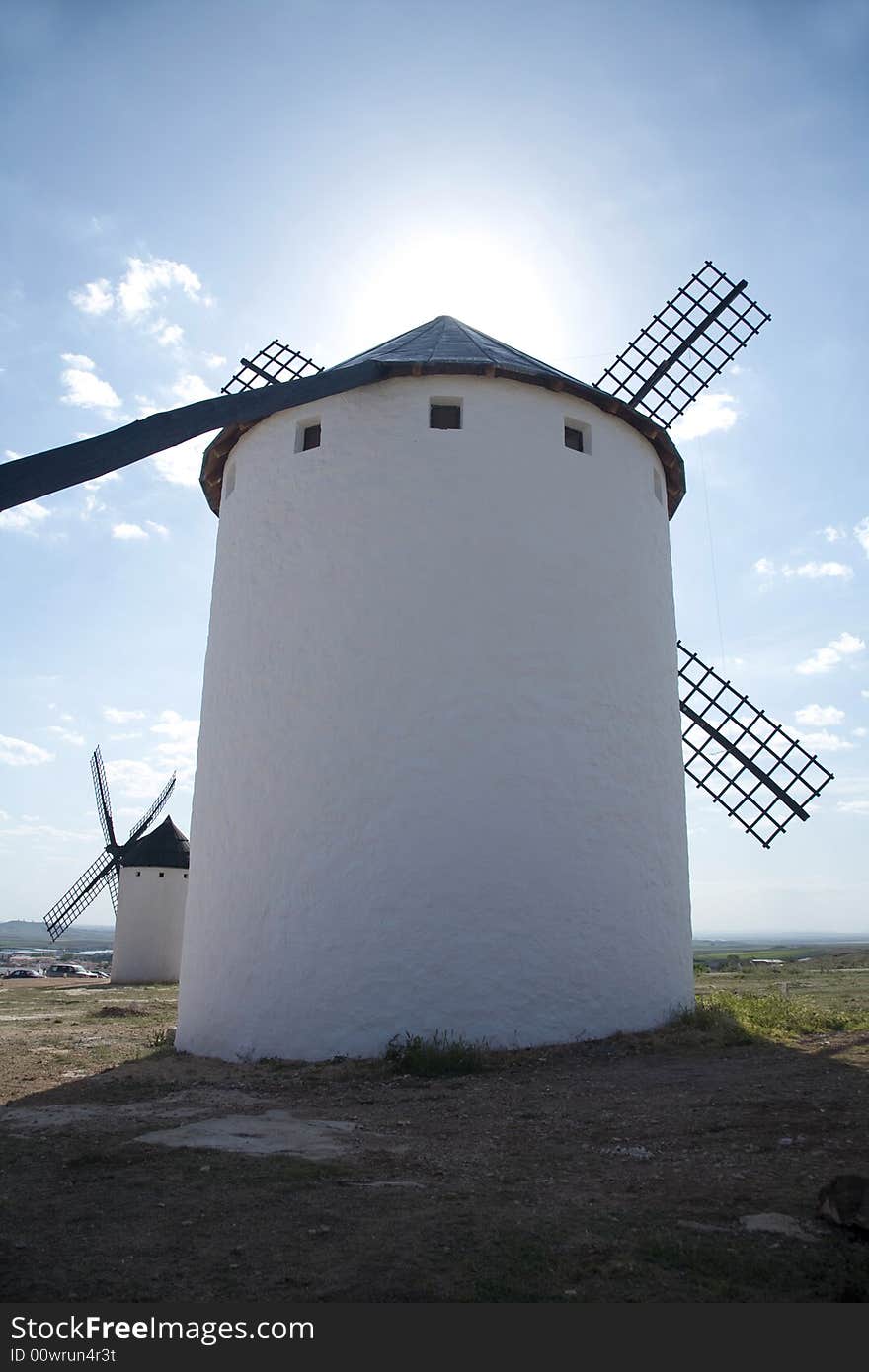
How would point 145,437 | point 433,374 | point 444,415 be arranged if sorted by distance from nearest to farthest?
point 145,437 < point 433,374 < point 444,415

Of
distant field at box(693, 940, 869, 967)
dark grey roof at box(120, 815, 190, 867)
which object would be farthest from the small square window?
distant field at box(693, 940, 869, 967)

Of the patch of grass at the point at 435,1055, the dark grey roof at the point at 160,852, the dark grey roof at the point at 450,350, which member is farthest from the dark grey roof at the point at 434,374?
the dark grey roof at the point at 160,852

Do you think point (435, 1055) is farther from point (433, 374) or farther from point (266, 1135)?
point (433, 374)

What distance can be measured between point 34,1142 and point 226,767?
5094 mm

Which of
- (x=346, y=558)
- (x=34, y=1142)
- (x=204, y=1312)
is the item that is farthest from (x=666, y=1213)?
(x=346, y=558)

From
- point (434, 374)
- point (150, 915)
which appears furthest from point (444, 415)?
point (150, 915)

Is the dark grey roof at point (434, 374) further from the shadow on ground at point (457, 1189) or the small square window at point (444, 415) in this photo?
the shadow on ground at point (457, 1189)

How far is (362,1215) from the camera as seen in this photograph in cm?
428

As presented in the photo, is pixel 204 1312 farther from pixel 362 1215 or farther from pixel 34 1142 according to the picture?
pixel 34 1142

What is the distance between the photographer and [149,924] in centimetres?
2869

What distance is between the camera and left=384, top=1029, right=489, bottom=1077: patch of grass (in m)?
8.16

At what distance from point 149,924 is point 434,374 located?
22783mm

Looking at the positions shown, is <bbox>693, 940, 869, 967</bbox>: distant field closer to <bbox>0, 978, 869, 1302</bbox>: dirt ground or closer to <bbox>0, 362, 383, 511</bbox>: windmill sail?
<bbox>0, 978, 869, 1302</bbox>: dirt ground

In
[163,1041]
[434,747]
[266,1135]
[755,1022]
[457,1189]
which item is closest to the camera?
[457,1189]
